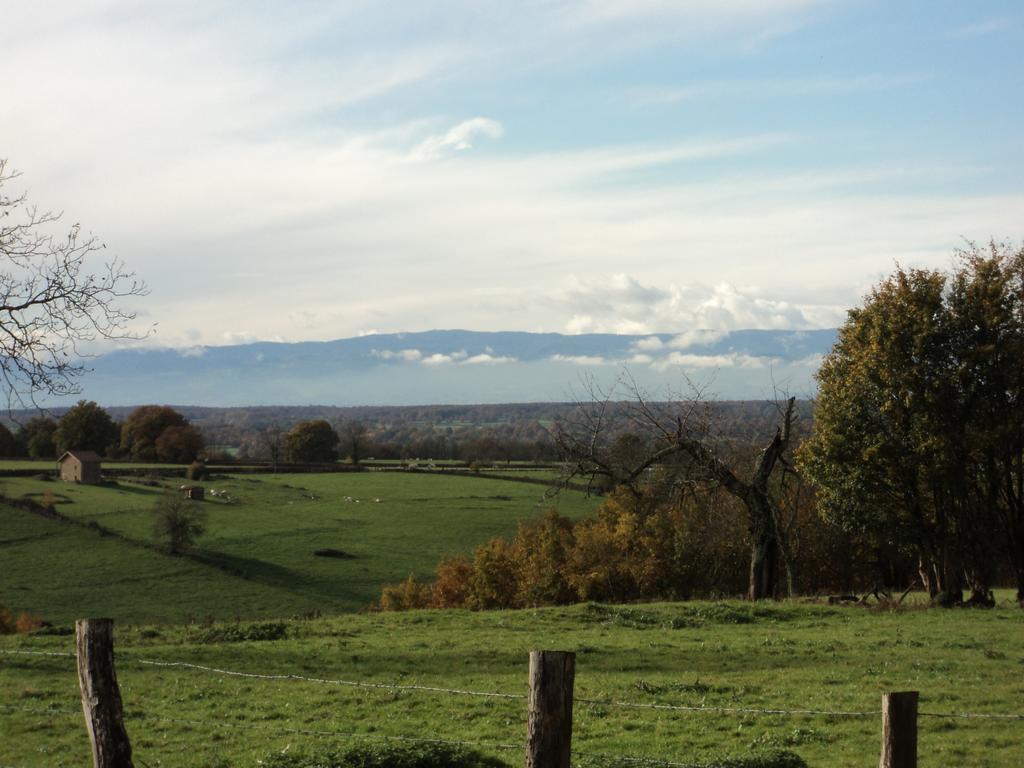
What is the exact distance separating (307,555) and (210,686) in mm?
58358

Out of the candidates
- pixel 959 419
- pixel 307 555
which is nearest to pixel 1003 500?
pixel 959 419

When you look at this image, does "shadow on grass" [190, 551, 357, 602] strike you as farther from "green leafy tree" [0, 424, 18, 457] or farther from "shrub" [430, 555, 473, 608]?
"green leafy tree" [0, 424, 18, 457]

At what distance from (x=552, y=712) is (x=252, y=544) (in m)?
72.9

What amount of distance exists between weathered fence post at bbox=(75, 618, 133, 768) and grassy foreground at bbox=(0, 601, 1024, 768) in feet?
9.94

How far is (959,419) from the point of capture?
104 ft

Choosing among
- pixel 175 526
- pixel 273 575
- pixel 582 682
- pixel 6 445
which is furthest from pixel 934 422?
pixel 6 445

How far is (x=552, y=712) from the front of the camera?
309 inches

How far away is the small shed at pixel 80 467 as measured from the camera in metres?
101

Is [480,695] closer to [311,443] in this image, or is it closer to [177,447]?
[177,447]

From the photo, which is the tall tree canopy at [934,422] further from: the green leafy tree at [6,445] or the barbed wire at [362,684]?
the green leafy tree at [6,445]

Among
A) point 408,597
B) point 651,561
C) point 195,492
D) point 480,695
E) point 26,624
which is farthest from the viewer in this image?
point 195,492

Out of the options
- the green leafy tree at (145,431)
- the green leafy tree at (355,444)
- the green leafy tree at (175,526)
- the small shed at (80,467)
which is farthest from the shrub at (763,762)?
the green leafy tree at (145,431)

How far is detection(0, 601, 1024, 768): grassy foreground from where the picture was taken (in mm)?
13539

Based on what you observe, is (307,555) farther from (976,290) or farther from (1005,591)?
(976,290)
